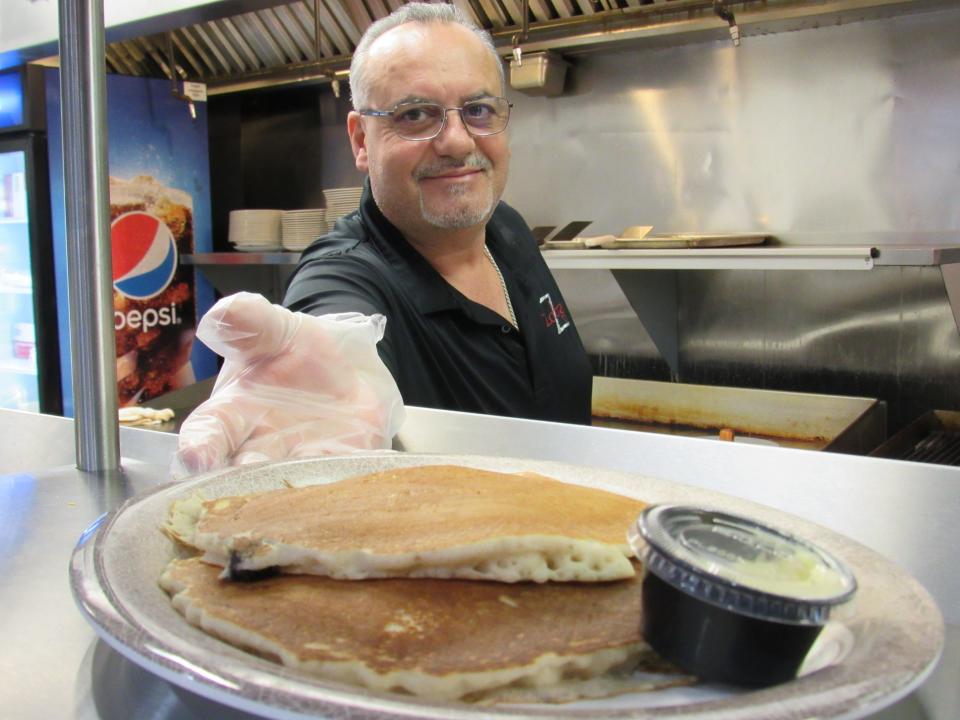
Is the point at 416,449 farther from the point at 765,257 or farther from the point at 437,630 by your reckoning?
the point at 765,257

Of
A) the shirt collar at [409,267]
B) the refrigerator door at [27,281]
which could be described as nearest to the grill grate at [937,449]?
the shirt collar at [409,267]

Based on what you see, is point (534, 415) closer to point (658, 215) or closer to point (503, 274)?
point (503, 274)

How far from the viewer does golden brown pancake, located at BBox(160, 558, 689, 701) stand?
475mm

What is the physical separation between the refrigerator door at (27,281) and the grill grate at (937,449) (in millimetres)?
4270

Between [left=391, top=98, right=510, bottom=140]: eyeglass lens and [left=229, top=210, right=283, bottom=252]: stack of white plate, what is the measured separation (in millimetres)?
2764

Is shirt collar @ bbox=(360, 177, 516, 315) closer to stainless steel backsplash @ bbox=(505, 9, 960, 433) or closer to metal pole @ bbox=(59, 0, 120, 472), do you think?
metal pole @ bbox=(59, 0, 120, 472)

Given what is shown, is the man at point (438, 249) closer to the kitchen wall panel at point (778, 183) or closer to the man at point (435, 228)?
the man at point (435, 228)

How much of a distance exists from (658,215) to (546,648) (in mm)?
3643

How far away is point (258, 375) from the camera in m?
1.05

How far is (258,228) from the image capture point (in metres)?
4.67

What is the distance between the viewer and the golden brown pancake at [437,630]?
48 cm

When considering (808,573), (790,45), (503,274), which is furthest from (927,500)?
(790,45)

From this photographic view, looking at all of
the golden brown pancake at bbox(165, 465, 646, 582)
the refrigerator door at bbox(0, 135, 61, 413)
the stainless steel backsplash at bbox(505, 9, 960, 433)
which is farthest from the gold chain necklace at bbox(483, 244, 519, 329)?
the refrigerator door at bbox(0, 135, 61, 413)

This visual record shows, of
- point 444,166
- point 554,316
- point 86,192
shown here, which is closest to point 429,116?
point 444,166
